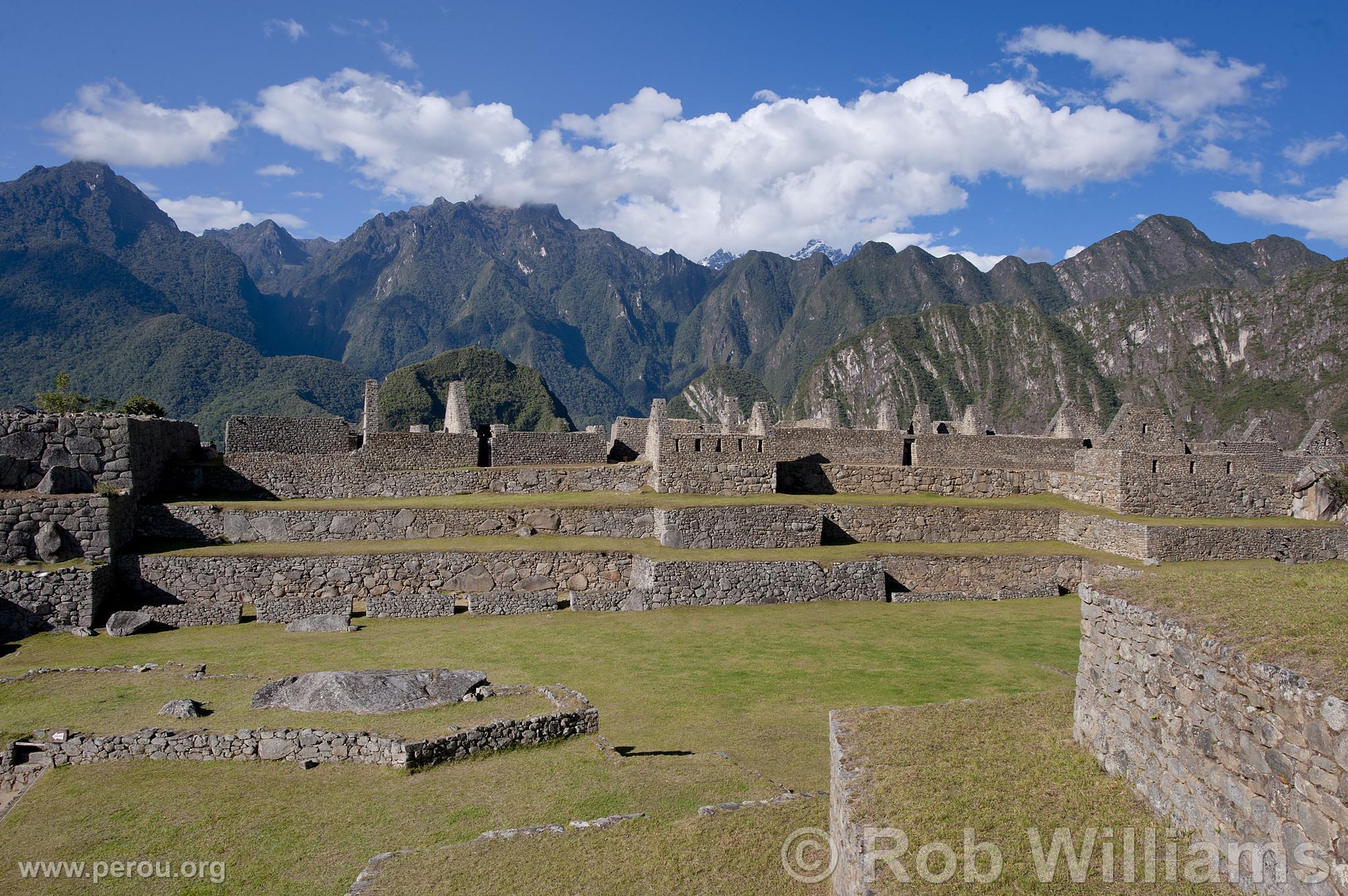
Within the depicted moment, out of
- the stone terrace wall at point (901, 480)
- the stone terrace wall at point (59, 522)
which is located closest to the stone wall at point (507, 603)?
the stone terrace wall at point (59, 522)

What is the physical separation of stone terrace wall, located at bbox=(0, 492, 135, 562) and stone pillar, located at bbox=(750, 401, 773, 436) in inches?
637

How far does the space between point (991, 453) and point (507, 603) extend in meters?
15.8

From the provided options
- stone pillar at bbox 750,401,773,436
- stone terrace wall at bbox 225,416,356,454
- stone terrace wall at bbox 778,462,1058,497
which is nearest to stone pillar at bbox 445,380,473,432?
stone terrace wall at bbox 225,416,356,454

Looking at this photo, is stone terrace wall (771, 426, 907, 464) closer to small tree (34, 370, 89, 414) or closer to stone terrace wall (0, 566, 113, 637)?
stone terrace wall (0, 566, 113, 637)

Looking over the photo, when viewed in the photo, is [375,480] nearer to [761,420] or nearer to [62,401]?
[761,420]

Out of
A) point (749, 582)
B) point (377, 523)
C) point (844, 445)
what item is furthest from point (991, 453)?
point (377, 523)

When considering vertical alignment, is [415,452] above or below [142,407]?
below

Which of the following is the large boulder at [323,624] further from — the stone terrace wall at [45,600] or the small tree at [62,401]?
the small tree at [62,401]

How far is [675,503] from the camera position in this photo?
A: 729 inches

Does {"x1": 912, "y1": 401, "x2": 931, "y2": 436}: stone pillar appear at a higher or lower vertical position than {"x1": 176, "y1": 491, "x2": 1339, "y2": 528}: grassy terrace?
higher

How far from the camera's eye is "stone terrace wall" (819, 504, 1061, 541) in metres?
19.6

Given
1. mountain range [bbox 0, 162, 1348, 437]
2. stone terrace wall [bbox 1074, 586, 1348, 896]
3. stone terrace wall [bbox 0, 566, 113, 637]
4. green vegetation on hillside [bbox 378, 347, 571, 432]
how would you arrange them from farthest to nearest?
1. mountain range [bbox 0, 162, 1348, 437]
2. green vegetation on hillside [bbox 378, 347, 571, 432]
3. stone terrace wall [bbox 0, 566, 113, 637]
4. stone terrace wall [bbox 1074, 586, 1348, 896]

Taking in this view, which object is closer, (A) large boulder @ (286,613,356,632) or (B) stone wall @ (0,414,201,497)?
(A) large boulder @ (286,613,356,632)

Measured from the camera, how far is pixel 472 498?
64.7 feet
